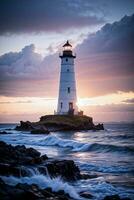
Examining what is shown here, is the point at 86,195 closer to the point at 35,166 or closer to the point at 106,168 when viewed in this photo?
the point at 35,166

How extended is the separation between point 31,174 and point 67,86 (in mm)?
33695

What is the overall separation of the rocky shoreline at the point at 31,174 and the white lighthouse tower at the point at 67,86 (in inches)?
1167

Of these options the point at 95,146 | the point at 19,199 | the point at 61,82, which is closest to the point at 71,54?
the point at 61,82

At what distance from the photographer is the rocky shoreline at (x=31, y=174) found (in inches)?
366

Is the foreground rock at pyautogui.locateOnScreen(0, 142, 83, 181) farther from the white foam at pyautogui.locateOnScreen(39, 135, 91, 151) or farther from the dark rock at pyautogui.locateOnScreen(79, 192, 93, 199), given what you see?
the white foam at pyautogui.locateOnScreen(39, 135, 91, 151)

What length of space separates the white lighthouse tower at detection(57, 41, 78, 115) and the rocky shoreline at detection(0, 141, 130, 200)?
97.2 feet

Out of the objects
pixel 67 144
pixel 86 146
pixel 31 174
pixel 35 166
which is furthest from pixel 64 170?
pixel 67 144

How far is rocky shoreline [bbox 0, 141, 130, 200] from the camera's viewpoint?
366 inches

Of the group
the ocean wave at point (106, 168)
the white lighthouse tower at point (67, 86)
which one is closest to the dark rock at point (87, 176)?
the ocean wave at point (106, 168)

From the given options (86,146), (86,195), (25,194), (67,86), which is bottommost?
(86,195)

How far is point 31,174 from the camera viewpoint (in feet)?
42.7

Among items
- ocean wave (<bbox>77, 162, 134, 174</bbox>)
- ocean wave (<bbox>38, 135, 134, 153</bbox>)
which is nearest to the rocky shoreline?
ocean wave (<bbox>77, 162, 134, 174</bbox>)

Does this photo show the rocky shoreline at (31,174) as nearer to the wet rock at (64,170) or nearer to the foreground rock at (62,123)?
the wet rock at (64,170)

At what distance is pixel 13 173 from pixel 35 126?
37.5 m
